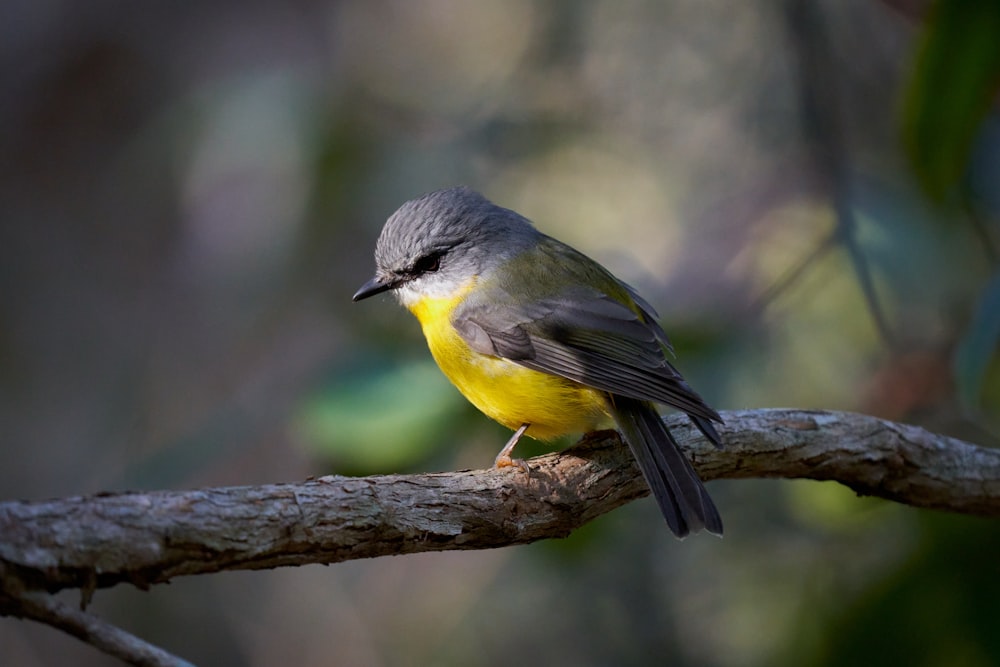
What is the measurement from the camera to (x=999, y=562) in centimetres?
380

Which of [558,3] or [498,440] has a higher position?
[558,3]

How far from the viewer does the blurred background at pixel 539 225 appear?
4.00 m

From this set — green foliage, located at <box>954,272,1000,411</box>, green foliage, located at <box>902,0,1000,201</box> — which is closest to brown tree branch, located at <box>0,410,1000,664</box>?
green foliage, located at <box>954,272,1000,411</box>

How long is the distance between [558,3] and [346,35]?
1.66 metres

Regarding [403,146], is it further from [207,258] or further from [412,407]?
[412,407]

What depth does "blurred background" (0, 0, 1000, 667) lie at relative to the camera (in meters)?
4.00

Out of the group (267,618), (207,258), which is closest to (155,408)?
(207,258)

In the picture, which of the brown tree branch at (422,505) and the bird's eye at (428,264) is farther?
the bird's eye at (428,264)

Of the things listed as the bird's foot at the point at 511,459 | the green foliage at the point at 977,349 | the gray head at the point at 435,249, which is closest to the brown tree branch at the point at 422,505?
the bird's foot at the point at 511,459

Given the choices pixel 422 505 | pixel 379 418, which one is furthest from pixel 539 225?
pixel 422 505

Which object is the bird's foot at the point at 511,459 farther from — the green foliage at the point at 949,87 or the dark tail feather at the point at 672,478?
the green foliage at the point at 949,87

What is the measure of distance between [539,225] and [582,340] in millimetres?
3092

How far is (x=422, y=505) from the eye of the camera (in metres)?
2.54

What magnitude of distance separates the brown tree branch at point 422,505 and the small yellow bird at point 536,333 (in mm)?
181
